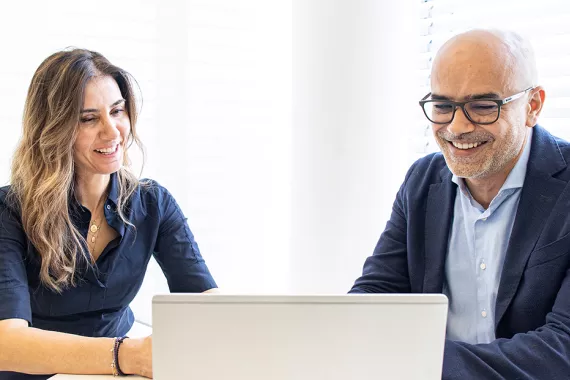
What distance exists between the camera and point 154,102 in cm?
363

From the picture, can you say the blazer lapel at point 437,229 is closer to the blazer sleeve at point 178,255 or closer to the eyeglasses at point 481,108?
the eyeglasses at point 481,108

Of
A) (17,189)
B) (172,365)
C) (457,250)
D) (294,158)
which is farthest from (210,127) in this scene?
(172,365)

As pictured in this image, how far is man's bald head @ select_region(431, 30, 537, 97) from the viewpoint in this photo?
Result: 5.74 feet

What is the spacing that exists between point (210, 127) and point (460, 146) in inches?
77.2

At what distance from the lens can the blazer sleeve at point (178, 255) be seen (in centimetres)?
219

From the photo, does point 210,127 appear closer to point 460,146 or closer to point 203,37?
point 203,37

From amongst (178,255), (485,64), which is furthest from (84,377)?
(485,64)

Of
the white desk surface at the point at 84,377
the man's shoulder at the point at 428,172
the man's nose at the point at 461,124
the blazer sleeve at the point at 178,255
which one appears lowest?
the white desk surface at the point at 84,377

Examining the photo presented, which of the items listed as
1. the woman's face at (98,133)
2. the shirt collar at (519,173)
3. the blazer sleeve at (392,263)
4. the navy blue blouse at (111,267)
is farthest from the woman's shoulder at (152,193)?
the shirt collar at (519,173)

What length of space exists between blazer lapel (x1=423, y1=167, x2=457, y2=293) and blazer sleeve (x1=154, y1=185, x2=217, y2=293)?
2.37ft

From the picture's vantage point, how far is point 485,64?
175 centimetres

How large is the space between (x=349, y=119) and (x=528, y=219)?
1125 mm

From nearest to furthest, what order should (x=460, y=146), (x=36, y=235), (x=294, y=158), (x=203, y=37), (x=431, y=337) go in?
(x=431, y=337), (x=460, y=146), (x=36, y=235), (x=294, y=158), (x=203, y=37)

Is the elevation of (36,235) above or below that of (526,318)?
above
